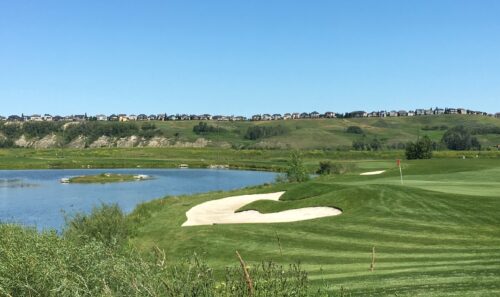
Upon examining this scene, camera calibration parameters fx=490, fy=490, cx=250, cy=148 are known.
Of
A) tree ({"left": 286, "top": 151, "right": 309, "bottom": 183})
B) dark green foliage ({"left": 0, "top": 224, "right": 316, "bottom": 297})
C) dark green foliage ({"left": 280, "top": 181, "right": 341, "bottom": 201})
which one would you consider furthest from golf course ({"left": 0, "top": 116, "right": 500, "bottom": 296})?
tree ({"left": 286, "top": 151, "right": 309, "bottom": 183})

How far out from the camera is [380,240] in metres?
Result: 25.9

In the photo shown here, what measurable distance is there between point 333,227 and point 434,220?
238 inches

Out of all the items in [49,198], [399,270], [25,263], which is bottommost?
[49,198]

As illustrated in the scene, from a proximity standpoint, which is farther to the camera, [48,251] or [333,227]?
[333,227]

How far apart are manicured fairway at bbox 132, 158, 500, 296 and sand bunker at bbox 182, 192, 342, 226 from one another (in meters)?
1.13

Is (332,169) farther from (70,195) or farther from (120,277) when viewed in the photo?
(120,277)

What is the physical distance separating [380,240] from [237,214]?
60.1 ft

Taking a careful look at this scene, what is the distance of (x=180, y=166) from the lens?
15975 centimetres

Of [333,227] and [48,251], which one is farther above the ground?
[48,251]

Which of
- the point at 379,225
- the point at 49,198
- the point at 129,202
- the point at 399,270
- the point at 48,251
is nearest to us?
the point at 48,251

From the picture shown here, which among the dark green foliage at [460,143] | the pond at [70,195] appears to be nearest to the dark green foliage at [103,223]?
the pond at [70,195]

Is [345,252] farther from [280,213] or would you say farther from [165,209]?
[165,209]

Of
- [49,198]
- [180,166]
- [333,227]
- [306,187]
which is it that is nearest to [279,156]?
[180,166]

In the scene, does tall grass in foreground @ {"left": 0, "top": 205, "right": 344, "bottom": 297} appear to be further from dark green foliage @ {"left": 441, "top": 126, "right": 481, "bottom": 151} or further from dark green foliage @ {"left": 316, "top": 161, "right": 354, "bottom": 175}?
dark green foliage @ {"left": 441, "top": 126, "right": 481, "bottom": 151}
